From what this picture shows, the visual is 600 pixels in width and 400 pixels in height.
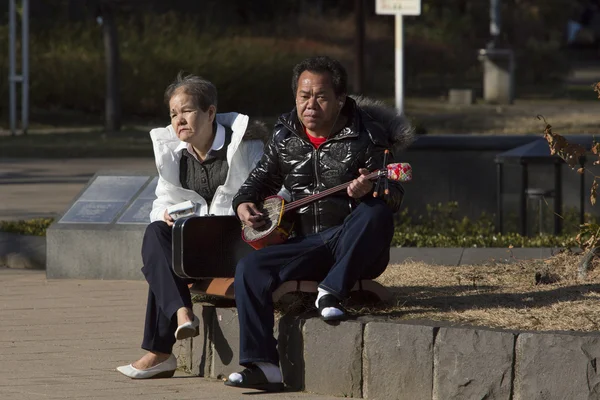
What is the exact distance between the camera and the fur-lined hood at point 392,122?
5.83 m

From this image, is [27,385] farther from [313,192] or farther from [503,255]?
[503,255]

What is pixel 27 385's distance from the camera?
5.73 m

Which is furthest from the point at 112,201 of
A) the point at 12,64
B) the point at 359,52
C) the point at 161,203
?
the point at 359,52

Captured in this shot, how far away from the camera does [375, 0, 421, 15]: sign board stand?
15.5m

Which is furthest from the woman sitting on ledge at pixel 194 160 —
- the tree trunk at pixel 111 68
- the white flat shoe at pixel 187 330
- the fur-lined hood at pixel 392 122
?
the tree trunk at pixel 111 68

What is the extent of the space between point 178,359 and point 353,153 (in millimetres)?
1370

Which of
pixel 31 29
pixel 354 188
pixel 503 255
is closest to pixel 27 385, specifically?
pixel 354 188

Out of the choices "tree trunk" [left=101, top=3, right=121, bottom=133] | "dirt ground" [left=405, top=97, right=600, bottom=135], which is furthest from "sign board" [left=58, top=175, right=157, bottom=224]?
"tree trunk" [left=101, top=3, right=121, bottom=133]

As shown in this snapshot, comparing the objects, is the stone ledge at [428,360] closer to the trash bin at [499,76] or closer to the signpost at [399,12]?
the signpost at [399,12]

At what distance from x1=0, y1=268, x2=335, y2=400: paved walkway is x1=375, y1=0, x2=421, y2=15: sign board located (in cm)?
772

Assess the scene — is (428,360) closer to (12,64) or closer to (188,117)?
(188,117)

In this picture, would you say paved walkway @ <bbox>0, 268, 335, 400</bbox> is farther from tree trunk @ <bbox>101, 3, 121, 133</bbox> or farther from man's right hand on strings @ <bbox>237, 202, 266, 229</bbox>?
tree trunk @ <bbox>101, 3, 121, 133</bbox>

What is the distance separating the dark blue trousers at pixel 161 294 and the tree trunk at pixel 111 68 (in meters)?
17.6

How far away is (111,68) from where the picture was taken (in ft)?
76.7
